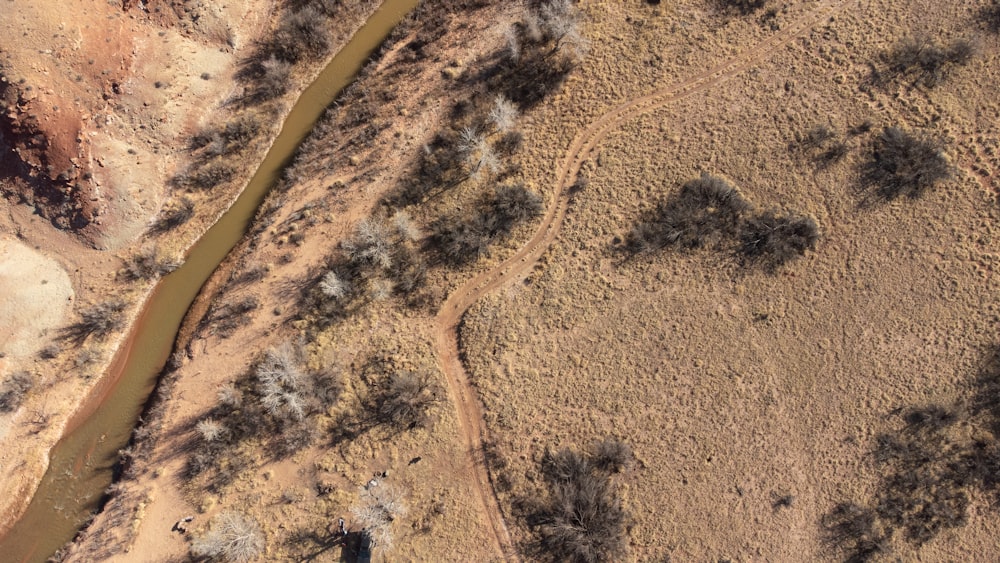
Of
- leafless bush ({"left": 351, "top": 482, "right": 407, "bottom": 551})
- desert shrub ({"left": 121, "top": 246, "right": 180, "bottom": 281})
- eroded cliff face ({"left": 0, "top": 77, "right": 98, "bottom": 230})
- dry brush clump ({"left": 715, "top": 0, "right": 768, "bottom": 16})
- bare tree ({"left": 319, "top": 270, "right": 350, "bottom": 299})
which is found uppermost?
eroded cliff face ({"left": 0, "top": 77, "right": 98, "bottom": 230})

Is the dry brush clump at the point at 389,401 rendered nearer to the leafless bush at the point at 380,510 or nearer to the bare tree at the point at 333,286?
the leafless bush at the point at 380,510

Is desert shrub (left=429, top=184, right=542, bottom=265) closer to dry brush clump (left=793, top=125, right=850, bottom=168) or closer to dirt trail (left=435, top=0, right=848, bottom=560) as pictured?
dirt trail (left=435, top=0, right=848, bottom=560)

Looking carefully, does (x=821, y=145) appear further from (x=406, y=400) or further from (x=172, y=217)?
(x=172, y=217)

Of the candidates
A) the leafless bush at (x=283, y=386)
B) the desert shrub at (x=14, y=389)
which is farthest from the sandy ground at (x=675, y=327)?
the desert shrub at (x=14, y=389)

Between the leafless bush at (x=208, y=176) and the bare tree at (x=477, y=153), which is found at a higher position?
the leafless bush at (x=208, y=176)

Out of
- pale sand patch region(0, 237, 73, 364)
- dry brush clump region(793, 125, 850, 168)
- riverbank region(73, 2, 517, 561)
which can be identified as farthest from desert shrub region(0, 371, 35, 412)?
dry brush clump region(793, 125, 850, 168)

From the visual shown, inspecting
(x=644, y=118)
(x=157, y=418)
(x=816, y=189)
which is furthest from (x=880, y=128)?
(x=157, y=418)

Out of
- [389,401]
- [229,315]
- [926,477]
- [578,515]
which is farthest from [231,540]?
[926,477]
